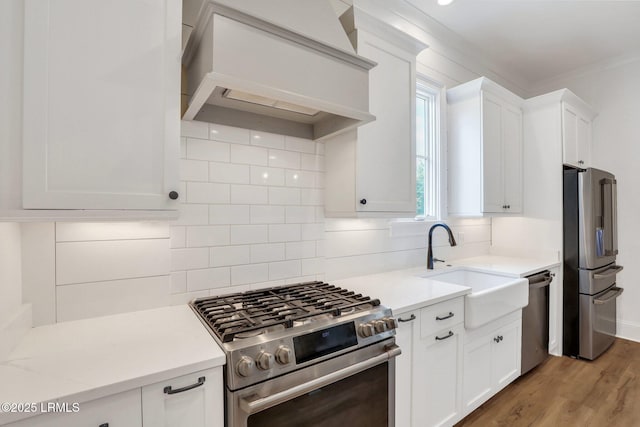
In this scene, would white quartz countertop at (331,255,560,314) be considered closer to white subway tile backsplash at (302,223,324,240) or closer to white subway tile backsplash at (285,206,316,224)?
white subway tile backsplash at (302,223,324,240)

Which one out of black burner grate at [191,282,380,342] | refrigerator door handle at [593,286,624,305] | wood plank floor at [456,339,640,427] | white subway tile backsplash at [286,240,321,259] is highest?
white subway tile backsplash at [286,240,321,259]

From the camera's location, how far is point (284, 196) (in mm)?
1932

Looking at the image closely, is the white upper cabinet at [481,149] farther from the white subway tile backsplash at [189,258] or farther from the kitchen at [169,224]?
the white subway tile backsplash at [189,258]

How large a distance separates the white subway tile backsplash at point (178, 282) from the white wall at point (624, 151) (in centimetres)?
445

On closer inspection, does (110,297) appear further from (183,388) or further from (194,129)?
(194,129)

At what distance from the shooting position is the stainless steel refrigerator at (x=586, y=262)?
2875 millimetres

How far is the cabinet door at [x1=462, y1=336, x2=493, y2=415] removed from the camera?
6.42 ft

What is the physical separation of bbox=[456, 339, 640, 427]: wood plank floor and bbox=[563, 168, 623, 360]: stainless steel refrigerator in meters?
0.21

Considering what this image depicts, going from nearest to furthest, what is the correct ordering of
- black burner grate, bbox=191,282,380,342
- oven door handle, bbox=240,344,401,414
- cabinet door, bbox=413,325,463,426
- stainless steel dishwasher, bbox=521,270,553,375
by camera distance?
1. oven door handle, bbox=240,344,401,414
2. black burner grate, bbox=191,282,380,342
3. cabinet door, bbox=413,325,463,426
4. stainless steel dishwasher, bbox=521,270,553,375

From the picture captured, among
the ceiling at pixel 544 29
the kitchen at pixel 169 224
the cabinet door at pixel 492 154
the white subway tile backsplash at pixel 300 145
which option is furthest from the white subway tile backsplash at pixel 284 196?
the ceiling at pixel 544 29

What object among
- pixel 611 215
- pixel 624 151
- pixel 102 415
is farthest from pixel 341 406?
pixel 624 151

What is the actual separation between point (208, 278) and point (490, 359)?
1.94m

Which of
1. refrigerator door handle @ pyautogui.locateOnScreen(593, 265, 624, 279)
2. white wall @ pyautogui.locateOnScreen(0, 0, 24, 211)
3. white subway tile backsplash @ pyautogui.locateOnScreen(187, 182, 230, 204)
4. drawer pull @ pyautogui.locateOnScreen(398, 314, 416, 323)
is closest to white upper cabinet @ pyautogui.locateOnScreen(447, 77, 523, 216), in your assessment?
refrigerator door handle @ pyautogui.locateOnScreen(593, 265, 624, 279)

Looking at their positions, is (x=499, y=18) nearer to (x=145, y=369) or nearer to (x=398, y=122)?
(x=398, y=122)
